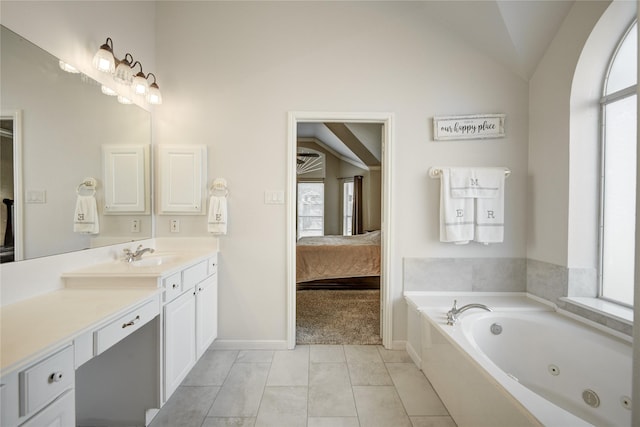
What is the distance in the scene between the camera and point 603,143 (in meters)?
1.85

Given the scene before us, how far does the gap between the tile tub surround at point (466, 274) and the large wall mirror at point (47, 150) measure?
2.29m

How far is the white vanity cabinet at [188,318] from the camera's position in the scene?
154 centimetres

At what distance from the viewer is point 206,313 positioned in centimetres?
202

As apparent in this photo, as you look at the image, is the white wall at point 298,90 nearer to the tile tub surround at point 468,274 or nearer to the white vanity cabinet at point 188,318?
the white vanity cabinet at point 188,318

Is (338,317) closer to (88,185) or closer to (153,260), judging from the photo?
(153,260)

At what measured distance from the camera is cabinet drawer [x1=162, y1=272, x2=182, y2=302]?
1516mm

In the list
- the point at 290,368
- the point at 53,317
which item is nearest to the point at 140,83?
the point at 53,317

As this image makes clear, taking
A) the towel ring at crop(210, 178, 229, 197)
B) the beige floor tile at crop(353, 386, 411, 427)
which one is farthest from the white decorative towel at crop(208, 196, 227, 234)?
the beige floor tile at crop(353, 386, 411, 427)

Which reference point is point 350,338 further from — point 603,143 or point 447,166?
point 603,143

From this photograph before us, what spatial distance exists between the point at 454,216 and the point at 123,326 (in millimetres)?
2237

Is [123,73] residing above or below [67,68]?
above

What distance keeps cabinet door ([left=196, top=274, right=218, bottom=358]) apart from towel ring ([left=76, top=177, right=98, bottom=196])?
0.89m

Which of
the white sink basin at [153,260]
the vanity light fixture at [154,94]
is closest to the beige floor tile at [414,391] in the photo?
the white sink basin at [153,260]

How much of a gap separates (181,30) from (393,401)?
322 cm
